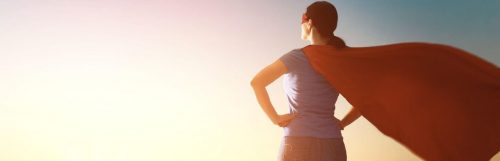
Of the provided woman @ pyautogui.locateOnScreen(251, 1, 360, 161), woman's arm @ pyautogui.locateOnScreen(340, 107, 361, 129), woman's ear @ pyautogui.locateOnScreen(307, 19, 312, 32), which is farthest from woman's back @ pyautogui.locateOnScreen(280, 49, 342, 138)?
woman's arm @ pyautogui.locateOnScreen(340, 107, 361, 129)

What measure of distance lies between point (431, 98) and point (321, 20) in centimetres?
80

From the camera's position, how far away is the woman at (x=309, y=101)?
6.77 feet

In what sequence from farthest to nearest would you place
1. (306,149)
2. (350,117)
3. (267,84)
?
(350,117) → (267,84) → (306,149)

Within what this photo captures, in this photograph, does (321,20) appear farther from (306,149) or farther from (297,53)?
(306,149)

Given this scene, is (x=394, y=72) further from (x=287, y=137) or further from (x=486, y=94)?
(x=287, y=137)

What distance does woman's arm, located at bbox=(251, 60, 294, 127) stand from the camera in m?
2.11

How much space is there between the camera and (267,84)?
2.18 metres

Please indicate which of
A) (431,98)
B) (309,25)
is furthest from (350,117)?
(309,25)

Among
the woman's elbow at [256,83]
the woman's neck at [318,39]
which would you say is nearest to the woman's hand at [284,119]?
the woman's elbow at [256,83]

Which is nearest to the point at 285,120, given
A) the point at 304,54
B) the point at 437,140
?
the point at 304,54

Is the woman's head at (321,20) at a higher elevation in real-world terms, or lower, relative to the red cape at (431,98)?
higher

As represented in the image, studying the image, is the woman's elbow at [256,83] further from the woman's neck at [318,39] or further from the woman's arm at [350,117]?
the woman's arm at [350,117]

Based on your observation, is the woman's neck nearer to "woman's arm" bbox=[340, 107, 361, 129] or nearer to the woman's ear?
the woman's ear

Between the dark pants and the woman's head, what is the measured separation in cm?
47
